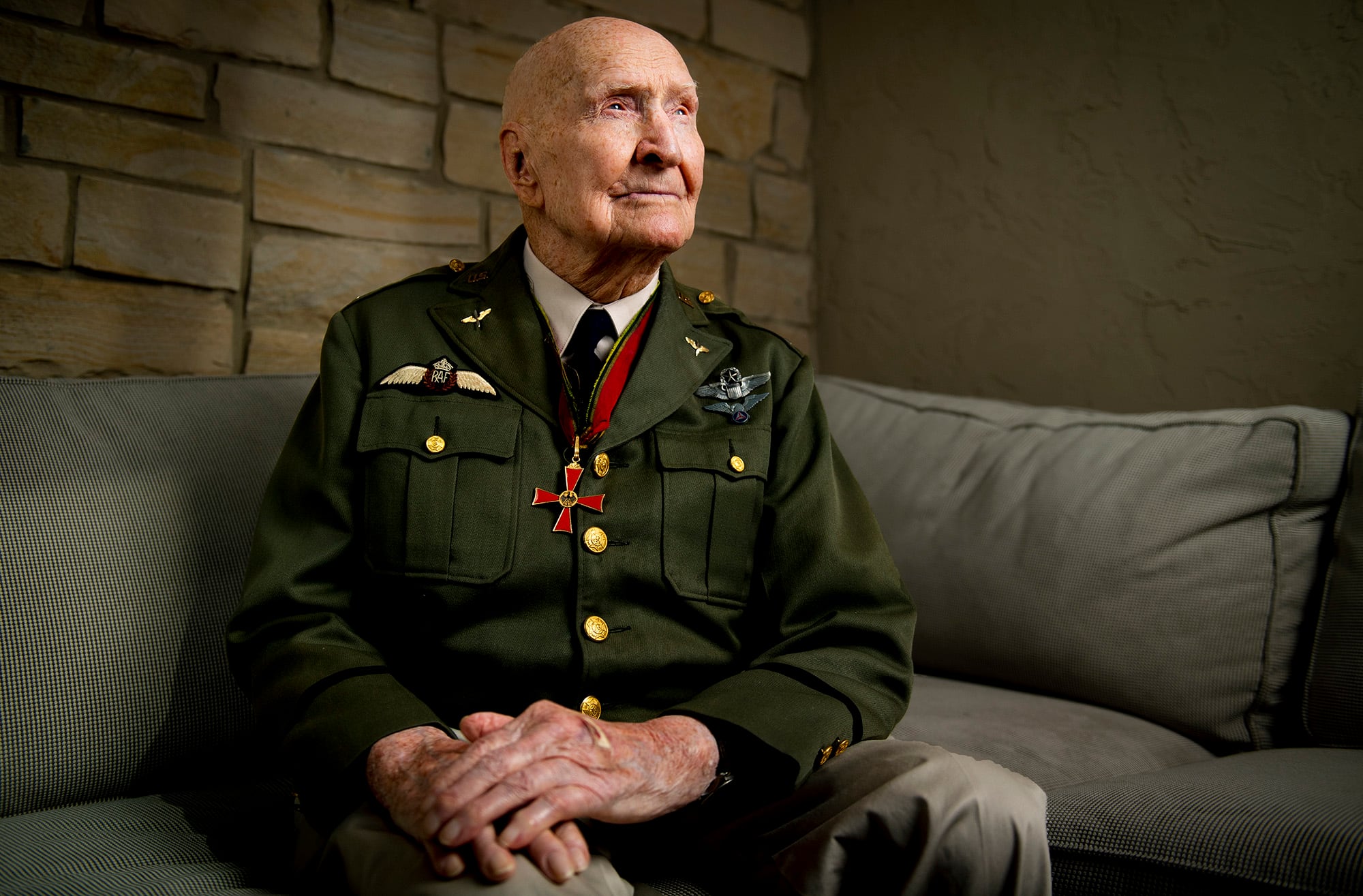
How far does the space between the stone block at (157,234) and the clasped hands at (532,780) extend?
1.17 meters

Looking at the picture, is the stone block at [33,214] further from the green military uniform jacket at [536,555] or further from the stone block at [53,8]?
the green military uniform jacket at [536,555]

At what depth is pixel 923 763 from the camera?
103cm

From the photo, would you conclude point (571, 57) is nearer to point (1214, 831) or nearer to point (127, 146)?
point (127, 146)

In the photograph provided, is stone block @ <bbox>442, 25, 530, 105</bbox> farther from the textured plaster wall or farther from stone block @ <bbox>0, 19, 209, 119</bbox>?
the textured plaster wall

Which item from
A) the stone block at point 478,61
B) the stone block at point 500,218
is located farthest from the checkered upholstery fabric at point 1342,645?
the stone block at point 478,61

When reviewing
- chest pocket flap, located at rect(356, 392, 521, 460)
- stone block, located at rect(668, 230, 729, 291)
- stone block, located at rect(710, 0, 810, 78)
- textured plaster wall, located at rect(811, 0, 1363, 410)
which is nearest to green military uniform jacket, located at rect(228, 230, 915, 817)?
chest pocket flap, located at rect(356, 392, 521, 460)

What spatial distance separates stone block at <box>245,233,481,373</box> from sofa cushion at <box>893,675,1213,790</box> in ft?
4.23

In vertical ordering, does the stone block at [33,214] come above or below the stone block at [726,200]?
below

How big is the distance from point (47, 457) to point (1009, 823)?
128 centimetres

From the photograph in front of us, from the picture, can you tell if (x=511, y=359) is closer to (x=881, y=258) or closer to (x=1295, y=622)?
(x=1295, y=622)

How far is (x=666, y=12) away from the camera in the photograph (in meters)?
2.54

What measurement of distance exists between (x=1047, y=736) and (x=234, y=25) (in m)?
1.85

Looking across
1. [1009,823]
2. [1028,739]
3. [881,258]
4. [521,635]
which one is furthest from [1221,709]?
[881,258]

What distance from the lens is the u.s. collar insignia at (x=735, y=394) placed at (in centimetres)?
138
